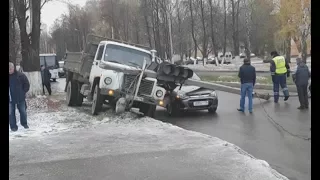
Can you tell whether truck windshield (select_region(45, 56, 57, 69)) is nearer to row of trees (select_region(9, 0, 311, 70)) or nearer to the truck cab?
row of trees (select_region(9, 0, 311, 70))

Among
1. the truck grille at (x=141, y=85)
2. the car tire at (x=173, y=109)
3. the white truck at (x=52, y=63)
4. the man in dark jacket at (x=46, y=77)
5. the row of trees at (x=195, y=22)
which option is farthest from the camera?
the row of trees at (x=195, y=22)

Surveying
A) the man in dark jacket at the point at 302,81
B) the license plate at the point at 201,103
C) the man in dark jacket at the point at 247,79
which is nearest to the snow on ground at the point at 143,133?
the license plate at the point at 201,103

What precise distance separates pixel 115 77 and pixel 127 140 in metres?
3.43

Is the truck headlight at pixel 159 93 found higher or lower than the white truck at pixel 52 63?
lower

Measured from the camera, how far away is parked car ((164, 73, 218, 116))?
1233cm

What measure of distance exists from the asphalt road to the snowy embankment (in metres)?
0.44

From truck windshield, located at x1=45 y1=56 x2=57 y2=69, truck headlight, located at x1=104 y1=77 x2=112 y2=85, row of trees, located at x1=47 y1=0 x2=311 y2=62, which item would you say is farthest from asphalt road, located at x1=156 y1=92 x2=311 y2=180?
truck windshield, located at x1=45 y1=56 x2=57 y2=69

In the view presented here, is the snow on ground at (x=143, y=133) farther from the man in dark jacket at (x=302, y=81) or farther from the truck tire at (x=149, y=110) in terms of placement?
the man in dark jacket at (x=302, y=81)

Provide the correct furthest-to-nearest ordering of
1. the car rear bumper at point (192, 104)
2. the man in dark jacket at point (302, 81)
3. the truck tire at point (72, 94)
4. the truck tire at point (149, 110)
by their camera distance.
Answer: the truck tire at point (72, 94)
the car rear bumper at point (192, 104)
the man in dark jacket at point (302, 81)
the truck tire at point (149, 110)

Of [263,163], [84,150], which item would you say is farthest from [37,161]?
[263,163]

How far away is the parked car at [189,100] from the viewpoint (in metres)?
12.3

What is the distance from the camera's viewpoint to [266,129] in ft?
30.5

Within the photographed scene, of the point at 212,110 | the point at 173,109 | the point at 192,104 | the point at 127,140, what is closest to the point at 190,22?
the point at 212,110

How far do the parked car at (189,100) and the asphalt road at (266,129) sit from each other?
0.27m
